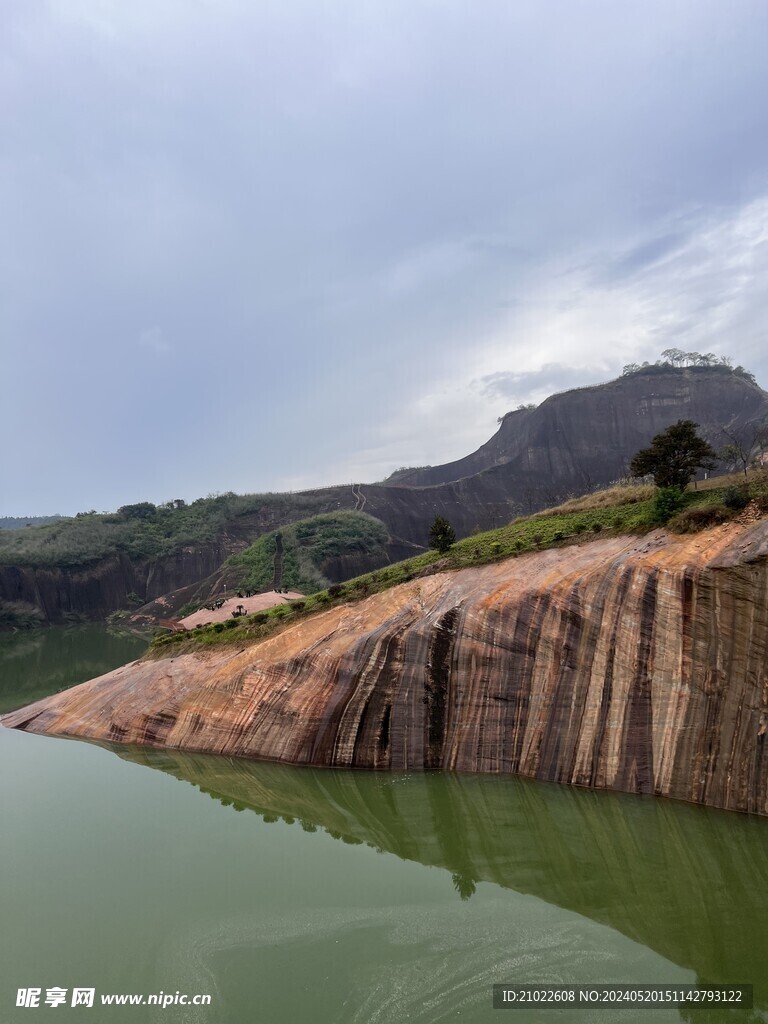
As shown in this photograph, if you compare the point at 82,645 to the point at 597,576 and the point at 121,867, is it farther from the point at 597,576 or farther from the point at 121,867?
the point at 597,576

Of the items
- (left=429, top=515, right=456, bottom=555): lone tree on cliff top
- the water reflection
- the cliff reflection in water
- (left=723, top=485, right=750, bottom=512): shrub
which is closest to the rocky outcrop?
the water reflection

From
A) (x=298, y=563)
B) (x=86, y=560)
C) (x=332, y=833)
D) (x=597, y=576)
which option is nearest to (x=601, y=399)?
(x=298, y=563)

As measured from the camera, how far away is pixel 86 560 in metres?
80.4

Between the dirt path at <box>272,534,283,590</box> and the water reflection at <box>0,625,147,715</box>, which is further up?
the dirt path at <box>272,534,283,590</box>

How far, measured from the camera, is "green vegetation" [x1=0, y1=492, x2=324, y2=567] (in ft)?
263

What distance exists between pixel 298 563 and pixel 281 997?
196ft

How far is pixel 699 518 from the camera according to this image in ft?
59.2

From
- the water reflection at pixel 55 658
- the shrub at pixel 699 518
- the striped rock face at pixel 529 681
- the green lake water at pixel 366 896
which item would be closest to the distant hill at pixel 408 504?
the water reflection at pixel 55 658

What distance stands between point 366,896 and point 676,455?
18.9 m

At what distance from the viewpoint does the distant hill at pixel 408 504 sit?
78.9 metres

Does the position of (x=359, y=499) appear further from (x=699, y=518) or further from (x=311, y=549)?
(x=699, y=518)

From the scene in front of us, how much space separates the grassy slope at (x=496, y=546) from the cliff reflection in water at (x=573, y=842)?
723cm

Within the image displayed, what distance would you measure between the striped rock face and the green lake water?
986mm

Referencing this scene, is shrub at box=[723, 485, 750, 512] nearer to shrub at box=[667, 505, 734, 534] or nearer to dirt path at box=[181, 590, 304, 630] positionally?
shrub at box=[667, 505, 734, 534]
